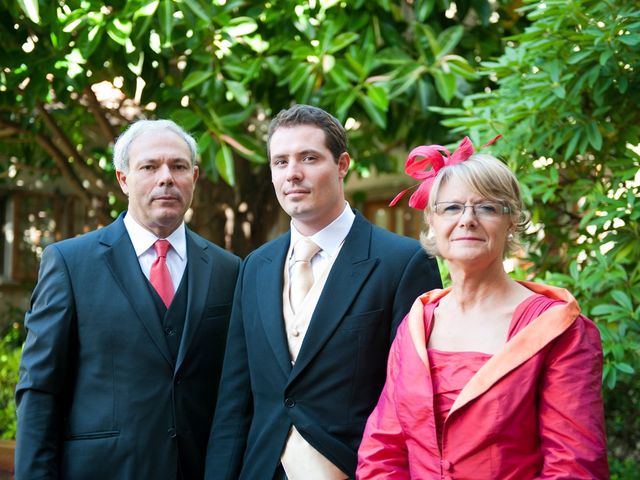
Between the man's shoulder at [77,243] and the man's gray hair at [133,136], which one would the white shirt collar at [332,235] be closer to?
the man's gray hair at [133,136]

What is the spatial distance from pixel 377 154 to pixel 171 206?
4564 millimetres

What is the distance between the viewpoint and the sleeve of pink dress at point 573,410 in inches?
90.3

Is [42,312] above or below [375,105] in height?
below

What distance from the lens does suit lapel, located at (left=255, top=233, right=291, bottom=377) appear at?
3031 mm

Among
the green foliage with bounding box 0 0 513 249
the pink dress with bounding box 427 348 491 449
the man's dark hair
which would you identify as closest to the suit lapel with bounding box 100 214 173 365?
the man's dark hair

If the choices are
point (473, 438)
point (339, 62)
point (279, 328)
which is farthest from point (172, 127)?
point (339, 62)

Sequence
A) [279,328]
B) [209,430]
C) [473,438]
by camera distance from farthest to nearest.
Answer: [209,430] < [279,328] < [473,438]

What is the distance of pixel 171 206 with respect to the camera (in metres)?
3.50

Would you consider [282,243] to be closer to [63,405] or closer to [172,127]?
[172,127]

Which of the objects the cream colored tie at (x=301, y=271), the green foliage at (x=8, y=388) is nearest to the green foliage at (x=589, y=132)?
the cream colored tie at (x=301, y=271)

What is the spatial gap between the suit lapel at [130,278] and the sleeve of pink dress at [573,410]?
1528 mm

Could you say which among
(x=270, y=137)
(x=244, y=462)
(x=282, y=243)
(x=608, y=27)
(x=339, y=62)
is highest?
(x=339, y=62)

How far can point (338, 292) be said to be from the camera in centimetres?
305

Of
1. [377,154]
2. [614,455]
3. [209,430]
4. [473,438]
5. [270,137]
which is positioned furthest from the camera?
[377,154]
